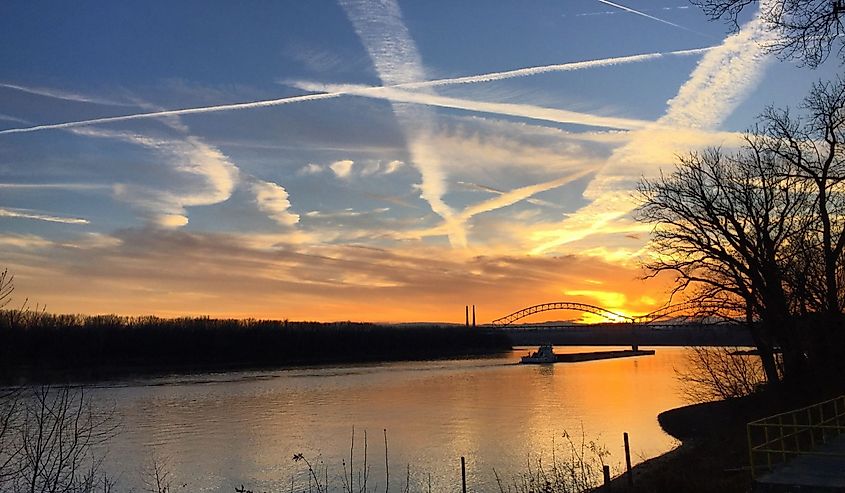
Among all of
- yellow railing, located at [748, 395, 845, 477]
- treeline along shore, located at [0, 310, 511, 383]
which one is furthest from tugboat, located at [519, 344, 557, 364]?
yellow railing, located at [748, 395, 845, 477]

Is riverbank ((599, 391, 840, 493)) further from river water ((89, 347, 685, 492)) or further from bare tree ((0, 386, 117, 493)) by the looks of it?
bare tree ((0, 386, 117, 493))

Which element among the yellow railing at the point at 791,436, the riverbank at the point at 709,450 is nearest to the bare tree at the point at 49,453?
the riverbank at the point at 709,450

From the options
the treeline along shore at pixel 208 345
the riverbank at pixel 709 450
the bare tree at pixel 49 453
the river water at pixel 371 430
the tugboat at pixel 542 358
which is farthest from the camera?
the tugboat at pixel 542 358

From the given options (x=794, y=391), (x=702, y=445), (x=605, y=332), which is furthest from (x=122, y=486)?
(x=605, y=332)

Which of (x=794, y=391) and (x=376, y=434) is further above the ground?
(x=794, y=391)

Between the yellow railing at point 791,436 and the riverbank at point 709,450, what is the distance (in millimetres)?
451

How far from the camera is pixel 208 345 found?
104m

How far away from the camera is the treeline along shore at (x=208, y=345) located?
8325 centimetres

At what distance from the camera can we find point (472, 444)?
27.3 m

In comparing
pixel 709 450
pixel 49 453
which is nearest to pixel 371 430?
pixel 709 450

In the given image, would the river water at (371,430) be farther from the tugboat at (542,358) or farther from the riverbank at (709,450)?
the tugboat at (542,358)

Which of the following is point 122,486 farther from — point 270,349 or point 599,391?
point 270,349

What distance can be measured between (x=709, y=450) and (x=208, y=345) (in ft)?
308

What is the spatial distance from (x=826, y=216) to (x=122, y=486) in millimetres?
25394
